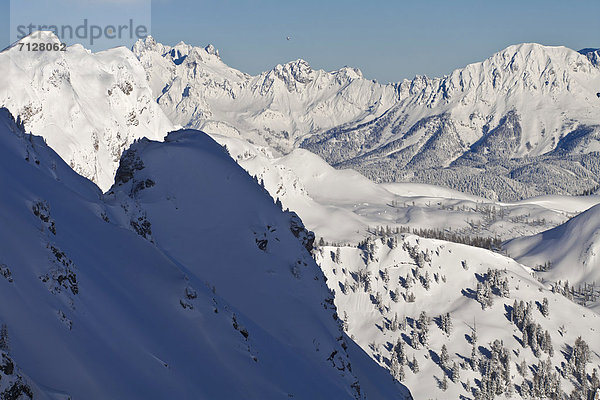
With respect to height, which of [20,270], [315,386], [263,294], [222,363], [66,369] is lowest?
[66,369]

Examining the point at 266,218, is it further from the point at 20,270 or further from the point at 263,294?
the point at 20,270

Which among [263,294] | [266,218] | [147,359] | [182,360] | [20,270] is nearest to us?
[20,270]

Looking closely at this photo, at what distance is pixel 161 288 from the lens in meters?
43.5

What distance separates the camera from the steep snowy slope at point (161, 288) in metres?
28.1

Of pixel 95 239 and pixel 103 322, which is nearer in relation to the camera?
pixel 103 322

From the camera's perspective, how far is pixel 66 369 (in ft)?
87.1

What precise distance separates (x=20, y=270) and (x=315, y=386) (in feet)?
94.2

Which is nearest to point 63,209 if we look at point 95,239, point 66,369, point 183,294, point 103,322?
point 95,239

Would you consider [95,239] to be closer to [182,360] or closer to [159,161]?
[182,360]

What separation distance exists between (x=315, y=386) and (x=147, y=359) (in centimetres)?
2171

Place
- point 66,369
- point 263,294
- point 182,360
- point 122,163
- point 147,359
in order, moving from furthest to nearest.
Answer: point 122,163 → point 263,294 → point 182,360 → point 147,359 → point 66,369

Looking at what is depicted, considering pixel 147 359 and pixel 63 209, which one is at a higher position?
pixel 63 209

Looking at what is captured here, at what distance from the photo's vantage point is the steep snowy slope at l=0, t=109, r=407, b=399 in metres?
28.1

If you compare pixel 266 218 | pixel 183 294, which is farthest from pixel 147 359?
pixel 266 218
